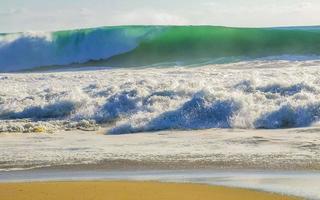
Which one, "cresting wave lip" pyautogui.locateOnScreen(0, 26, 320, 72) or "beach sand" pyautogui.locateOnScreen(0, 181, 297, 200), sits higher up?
"cresting wave lip" pyautogui.locateOnScreen(0, 26, 320, 72)

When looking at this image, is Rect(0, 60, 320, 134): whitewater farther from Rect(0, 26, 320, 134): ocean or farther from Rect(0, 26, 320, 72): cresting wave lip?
Rect(0, 26, 320, 72): cresting wave lip

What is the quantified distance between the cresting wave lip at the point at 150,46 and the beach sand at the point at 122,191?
18.6 meters

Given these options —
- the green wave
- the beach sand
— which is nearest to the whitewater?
the beach sand

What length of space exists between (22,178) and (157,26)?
26.5 m

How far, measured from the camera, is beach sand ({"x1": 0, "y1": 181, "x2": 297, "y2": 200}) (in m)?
6.21

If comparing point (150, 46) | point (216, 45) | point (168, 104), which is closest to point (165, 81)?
point (168, 104)

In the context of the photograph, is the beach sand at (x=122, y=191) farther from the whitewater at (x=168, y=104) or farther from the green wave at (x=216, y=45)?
the green wave at (x=216, y=45)

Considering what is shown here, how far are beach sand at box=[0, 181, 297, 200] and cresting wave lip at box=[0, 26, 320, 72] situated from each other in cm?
1856

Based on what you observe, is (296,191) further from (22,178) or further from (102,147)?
(102,147)

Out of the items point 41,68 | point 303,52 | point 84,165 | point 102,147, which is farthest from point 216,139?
point 41,68

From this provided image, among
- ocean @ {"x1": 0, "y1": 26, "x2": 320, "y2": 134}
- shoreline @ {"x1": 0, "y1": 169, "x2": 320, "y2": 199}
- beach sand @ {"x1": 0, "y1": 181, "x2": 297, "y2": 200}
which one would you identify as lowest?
shoreline @ {"x1": 0, "y1": 169, "x2": 320, "y2": 199}

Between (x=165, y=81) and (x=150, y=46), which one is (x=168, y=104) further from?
(x=150, y=46)

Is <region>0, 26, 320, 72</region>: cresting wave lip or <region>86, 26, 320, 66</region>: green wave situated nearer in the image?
<region>86, 26, 320, 66</region>: green wave

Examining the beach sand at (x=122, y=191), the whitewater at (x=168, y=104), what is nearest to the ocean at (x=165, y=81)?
the whitewater at (x=168, y=104)
